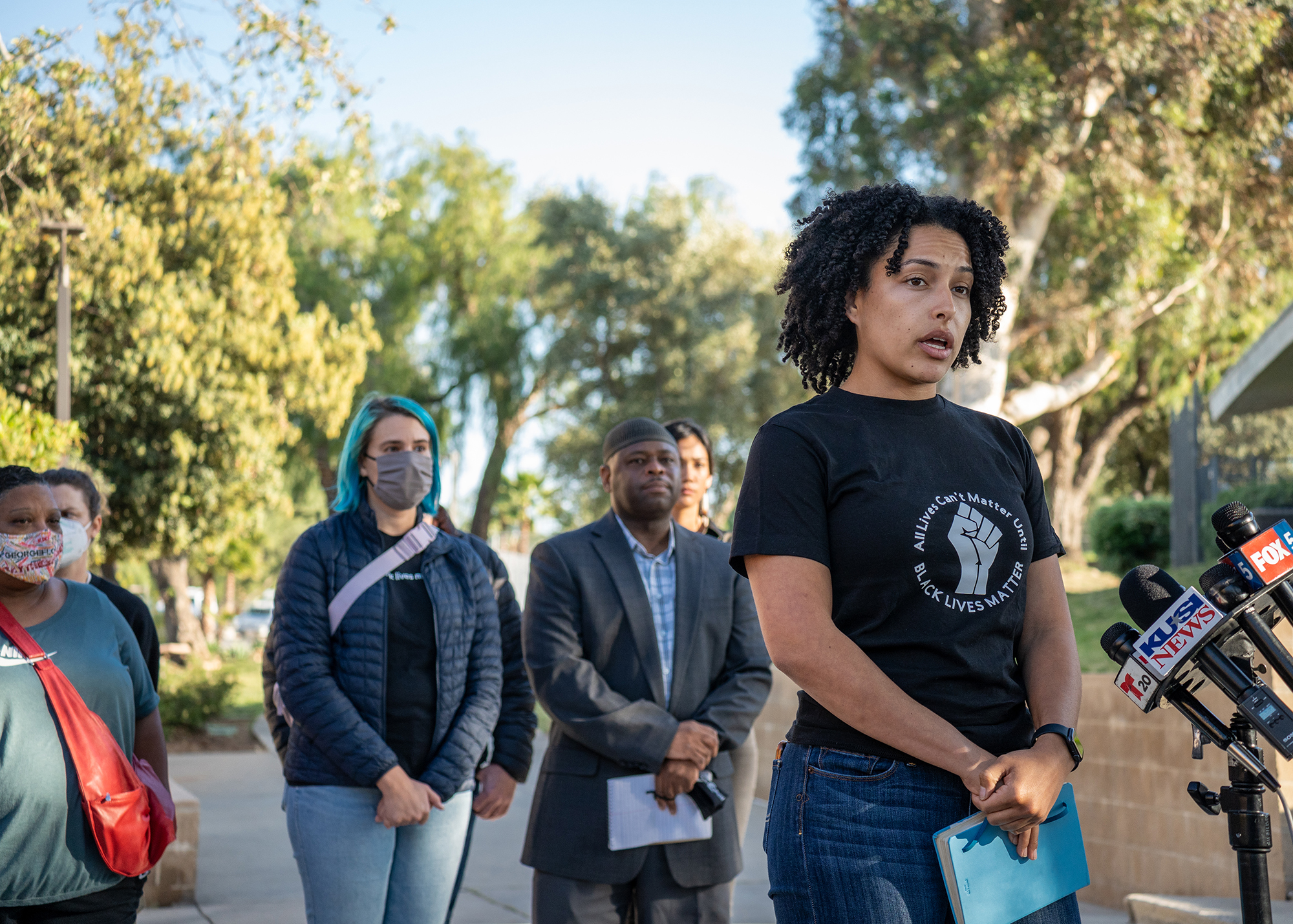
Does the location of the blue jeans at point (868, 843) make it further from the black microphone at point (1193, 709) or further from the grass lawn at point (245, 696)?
the grass lawn at point (245, 696)

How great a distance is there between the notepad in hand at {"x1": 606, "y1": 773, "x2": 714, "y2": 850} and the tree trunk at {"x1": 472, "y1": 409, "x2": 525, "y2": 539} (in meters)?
28.7

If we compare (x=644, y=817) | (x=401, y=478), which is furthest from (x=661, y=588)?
(x=401, y=478)

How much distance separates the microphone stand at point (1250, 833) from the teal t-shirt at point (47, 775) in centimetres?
272

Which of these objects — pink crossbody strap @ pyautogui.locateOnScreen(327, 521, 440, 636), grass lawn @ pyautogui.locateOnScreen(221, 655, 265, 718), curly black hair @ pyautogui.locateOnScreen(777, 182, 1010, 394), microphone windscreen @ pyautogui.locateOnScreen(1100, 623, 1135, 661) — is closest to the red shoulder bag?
pink crossbody strap @ pyautogui.locateOnScreen(327, 521, 440, 636)

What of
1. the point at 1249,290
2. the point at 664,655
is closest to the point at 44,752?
the point at 664,655

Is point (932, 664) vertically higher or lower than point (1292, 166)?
lower

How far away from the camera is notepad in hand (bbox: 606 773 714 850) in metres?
3.84

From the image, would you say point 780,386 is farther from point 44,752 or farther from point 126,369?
point 44,752

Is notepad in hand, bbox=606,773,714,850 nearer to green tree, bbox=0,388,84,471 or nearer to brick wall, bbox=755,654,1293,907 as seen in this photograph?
brick wall, bbox=755,654,1293,907

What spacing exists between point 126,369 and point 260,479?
9.88 feet

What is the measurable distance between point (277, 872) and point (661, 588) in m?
4.74

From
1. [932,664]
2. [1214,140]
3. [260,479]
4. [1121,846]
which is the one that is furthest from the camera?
[260,479]

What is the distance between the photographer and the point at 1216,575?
2.13 meters

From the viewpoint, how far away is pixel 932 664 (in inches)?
82.6
